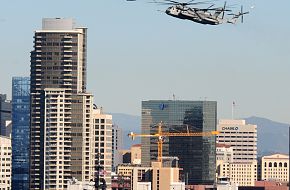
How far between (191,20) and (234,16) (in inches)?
248

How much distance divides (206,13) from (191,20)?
242 cm

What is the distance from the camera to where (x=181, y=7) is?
10162 cm

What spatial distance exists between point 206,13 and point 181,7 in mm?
2046

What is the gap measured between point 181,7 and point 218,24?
2.61 metres

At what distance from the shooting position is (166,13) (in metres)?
101

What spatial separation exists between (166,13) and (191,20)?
164cm

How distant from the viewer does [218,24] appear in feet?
332

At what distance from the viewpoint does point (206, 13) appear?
103 metres

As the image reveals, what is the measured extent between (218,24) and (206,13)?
6.17 ft

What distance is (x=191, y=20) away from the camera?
100688mm

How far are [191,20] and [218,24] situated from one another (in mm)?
1830
